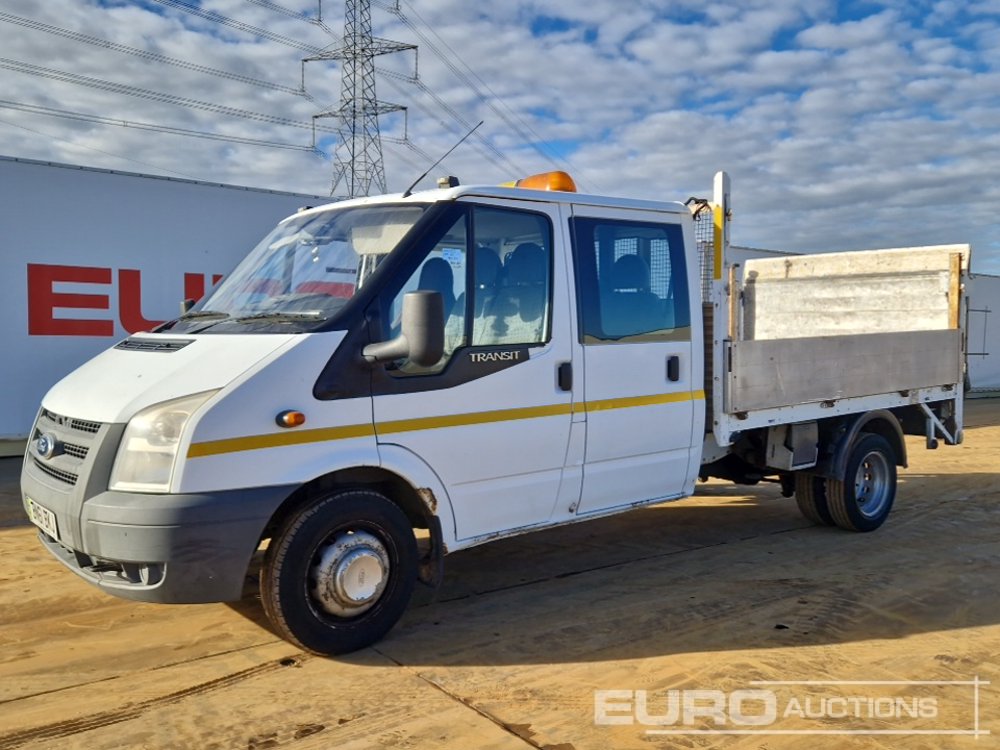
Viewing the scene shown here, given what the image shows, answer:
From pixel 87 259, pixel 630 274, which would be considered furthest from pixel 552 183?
pixel 87 259

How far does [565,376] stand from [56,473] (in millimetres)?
2633

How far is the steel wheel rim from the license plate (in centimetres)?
587

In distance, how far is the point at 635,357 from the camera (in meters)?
5.29

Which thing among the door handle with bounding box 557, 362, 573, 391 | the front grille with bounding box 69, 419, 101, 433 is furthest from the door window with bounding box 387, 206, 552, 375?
the front grille with bounding box 69, 419, 101, 433

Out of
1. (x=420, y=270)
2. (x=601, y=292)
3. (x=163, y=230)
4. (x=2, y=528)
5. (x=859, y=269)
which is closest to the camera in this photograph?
(x=420, y=270)

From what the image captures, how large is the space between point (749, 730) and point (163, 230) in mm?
10019

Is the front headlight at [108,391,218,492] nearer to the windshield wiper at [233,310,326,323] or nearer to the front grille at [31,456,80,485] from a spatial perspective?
the front grille at [31,456,80,485]

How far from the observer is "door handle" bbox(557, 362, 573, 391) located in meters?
4.89

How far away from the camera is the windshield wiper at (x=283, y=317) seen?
4234 mm

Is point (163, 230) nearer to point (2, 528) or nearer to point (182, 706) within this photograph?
point (2, 528)

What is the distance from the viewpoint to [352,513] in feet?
13.6

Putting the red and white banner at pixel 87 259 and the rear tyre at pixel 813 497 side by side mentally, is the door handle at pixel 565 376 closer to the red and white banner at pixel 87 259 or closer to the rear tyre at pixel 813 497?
the rear tyre at pixel 813 497

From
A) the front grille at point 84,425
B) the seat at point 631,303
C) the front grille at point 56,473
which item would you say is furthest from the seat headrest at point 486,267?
the front grille at point 56,473

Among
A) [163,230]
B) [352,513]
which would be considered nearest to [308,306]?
[352,513]
